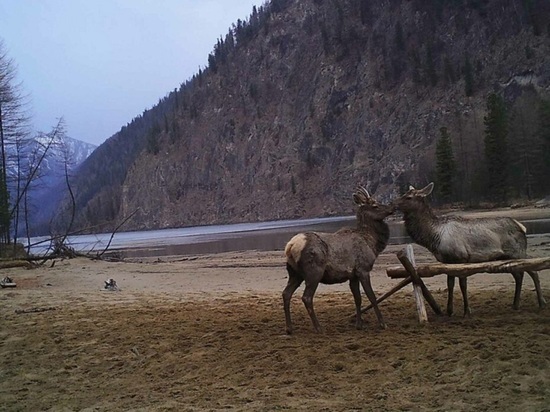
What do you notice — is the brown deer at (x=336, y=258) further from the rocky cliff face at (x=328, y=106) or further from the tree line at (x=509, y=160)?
the rocky cliff face at (x=328, y=106)

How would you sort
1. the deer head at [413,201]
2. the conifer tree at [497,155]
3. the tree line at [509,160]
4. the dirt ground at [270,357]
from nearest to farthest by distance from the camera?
the dirt ground at [270,357]
the deer head at [413,201]
the tree line at [509,160]
the conifer tree at [497,155]

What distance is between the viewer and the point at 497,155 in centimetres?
6306

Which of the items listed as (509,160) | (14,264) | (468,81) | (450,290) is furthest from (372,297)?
(468,81)

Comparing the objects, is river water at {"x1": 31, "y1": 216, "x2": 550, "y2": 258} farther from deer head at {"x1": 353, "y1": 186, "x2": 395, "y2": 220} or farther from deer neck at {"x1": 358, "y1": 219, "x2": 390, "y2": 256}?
deer neck at {"x1": 358, "y1": 219, "x2": 390, "y2": 256}

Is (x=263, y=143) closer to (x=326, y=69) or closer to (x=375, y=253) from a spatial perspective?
(x=326, y=69)

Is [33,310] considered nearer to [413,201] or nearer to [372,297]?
[372,297]

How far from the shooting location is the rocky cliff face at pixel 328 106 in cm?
9975

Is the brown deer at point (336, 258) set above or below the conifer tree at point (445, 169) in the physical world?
below

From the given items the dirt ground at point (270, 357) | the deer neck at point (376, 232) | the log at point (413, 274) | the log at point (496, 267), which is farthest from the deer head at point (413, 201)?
the dirt ground at point (270, 357)

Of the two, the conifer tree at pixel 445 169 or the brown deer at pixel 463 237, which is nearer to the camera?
the brown deer at pixel 463 237

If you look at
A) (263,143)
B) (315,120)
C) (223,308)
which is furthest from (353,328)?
(263,143)

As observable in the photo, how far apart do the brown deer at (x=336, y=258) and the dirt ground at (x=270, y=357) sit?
714 mm

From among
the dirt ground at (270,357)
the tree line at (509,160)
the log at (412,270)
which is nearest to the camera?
the dirt ground at (270,357)

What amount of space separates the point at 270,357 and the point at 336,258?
229 cm
